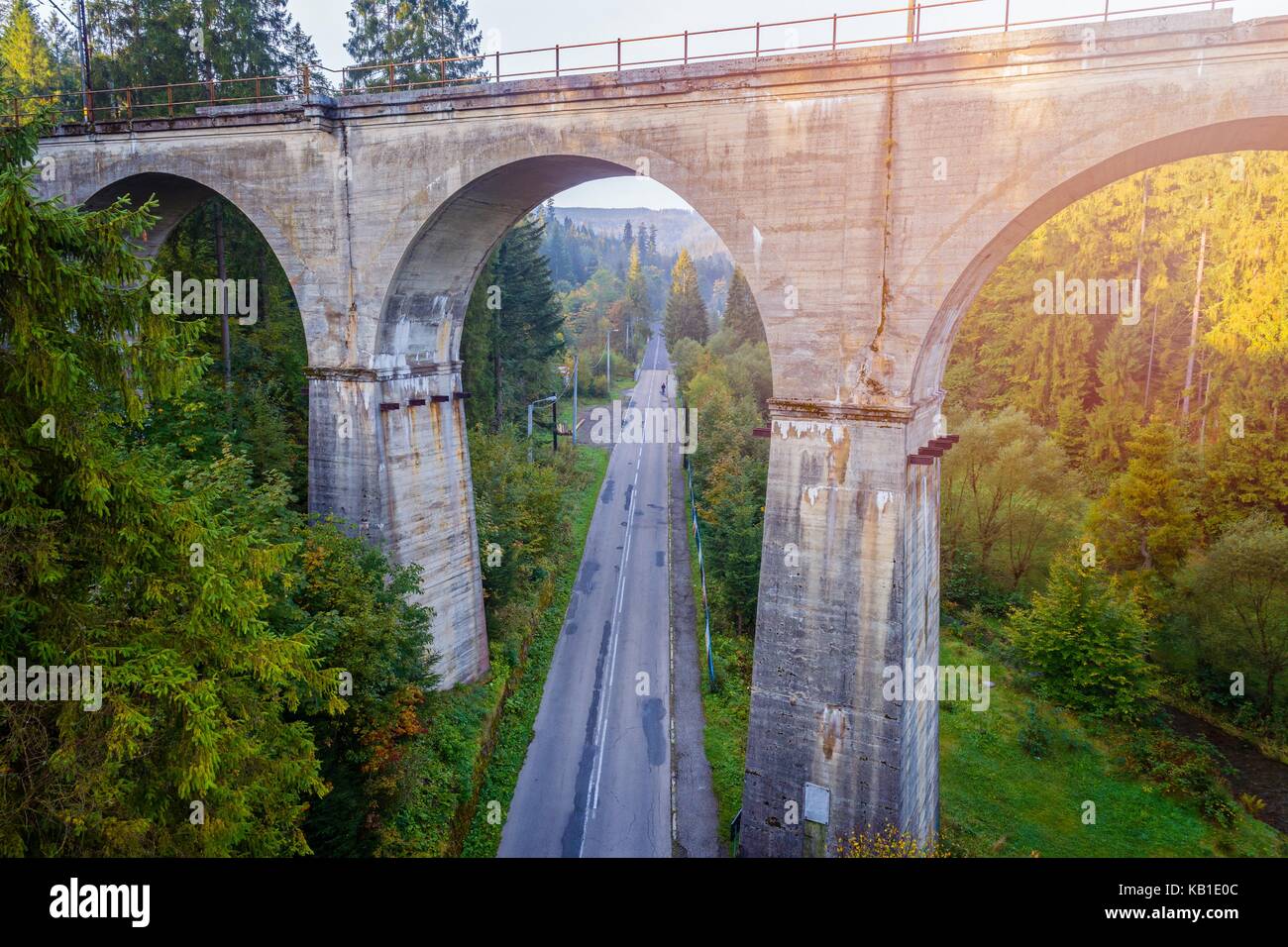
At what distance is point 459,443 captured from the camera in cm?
1827

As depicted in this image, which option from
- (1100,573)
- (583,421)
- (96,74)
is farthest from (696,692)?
(583,421)

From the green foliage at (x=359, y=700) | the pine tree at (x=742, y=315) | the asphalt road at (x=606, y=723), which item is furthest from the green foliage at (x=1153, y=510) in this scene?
the pine tree at (x=742, y=315)

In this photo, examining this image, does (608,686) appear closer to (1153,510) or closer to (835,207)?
(835,207)

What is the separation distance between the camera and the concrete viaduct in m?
10.4

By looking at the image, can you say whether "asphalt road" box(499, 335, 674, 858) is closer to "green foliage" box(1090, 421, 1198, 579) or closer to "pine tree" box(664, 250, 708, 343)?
"green foliage" box(1090, 421, 1198, 579)

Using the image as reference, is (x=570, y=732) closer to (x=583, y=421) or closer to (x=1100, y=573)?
(x=1100, y=573)

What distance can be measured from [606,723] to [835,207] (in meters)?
14.5

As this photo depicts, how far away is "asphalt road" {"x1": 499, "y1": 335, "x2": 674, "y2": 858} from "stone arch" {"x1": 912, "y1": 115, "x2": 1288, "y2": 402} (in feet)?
36.5

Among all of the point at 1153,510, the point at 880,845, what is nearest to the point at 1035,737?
the point at 1153,510

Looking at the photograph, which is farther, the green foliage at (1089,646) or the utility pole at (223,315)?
the green foliage at (1089,646)

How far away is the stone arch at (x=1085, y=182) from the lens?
10047 mm

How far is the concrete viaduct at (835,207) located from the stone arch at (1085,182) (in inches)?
2.1

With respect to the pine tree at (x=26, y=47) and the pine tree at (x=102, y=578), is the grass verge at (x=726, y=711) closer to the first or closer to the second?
the pine tree at (x=102, y=578)
